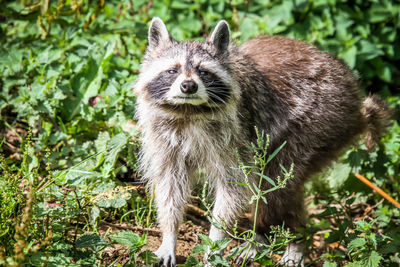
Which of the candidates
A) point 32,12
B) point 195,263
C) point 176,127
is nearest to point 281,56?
point 176,127

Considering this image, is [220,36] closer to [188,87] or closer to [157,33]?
[157,33]

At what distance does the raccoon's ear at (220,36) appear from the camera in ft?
13.3

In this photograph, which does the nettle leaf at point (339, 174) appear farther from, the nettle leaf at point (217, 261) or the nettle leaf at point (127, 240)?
the nettle leaf at point (127, 240)

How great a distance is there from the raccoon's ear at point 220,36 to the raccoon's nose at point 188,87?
0.68 m

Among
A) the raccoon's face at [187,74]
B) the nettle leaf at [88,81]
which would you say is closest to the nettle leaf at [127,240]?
the raccoon's face at [187,74]

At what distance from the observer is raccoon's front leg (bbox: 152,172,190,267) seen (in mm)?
4074

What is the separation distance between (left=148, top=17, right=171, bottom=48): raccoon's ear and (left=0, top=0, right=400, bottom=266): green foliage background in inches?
34.2

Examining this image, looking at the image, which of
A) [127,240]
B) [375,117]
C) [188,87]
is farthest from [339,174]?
[127,240]

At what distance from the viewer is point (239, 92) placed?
399 centimetres

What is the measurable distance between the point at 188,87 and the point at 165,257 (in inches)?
54.8

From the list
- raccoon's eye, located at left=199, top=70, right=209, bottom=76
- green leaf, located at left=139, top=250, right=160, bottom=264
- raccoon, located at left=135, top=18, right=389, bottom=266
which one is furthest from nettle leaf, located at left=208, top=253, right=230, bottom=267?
raccoon's eye, located at left=199, top=70, right=209, bottom=76

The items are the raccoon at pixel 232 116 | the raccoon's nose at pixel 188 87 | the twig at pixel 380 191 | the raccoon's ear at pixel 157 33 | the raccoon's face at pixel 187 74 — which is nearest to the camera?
the raccoon's nose at pixel 188 87

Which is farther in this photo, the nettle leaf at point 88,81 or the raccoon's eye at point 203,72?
the nettle leaf at point 88,81

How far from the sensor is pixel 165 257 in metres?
3.92
